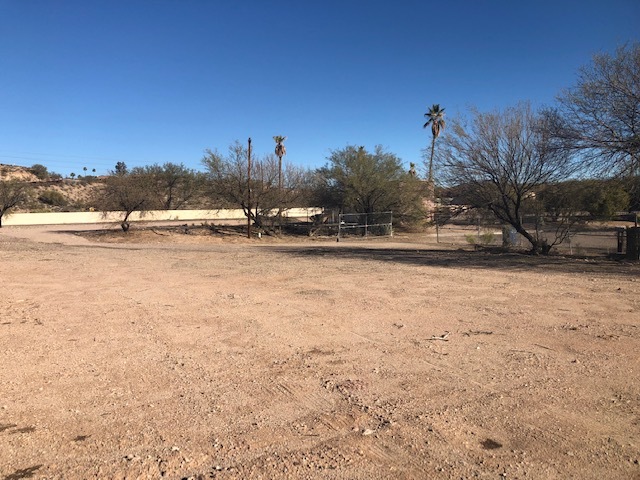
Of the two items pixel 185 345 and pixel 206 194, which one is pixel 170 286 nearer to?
pixel 185 345

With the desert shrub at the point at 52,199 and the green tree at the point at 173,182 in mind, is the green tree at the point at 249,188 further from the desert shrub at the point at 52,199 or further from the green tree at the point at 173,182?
the desert shrub at the point at 52,199

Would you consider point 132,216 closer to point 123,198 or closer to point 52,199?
point 123,198

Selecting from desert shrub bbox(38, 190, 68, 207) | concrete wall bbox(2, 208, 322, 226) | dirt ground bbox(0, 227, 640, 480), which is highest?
desert shrub bbox(38, 190, 68, 207)

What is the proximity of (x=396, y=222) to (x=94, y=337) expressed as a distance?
3572 centimetres

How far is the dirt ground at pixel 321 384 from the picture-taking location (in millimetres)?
3441

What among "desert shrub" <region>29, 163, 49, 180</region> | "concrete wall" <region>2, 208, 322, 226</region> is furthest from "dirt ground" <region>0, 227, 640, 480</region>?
"desert shrub" <region>29, 163, 49, 180</region>

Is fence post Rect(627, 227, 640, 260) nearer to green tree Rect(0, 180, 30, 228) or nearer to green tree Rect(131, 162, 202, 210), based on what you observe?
green tree Rect(0, 180, 30, 228)

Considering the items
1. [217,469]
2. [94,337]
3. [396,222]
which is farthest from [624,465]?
[396,222]

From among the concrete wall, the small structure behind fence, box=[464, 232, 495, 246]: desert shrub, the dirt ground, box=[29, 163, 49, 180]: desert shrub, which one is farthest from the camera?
box=[29, 163, 49, 180]: desert shrub

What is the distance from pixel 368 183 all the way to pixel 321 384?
118 ft

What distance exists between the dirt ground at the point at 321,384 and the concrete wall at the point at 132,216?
Answer: 102ft

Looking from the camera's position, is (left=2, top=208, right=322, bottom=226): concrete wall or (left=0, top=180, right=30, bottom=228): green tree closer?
(left=0, top=180, right=30, bottom=228): green tree

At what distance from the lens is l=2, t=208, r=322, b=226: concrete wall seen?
43397 mm

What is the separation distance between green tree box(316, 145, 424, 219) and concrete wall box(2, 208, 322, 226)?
3819 millimetres
